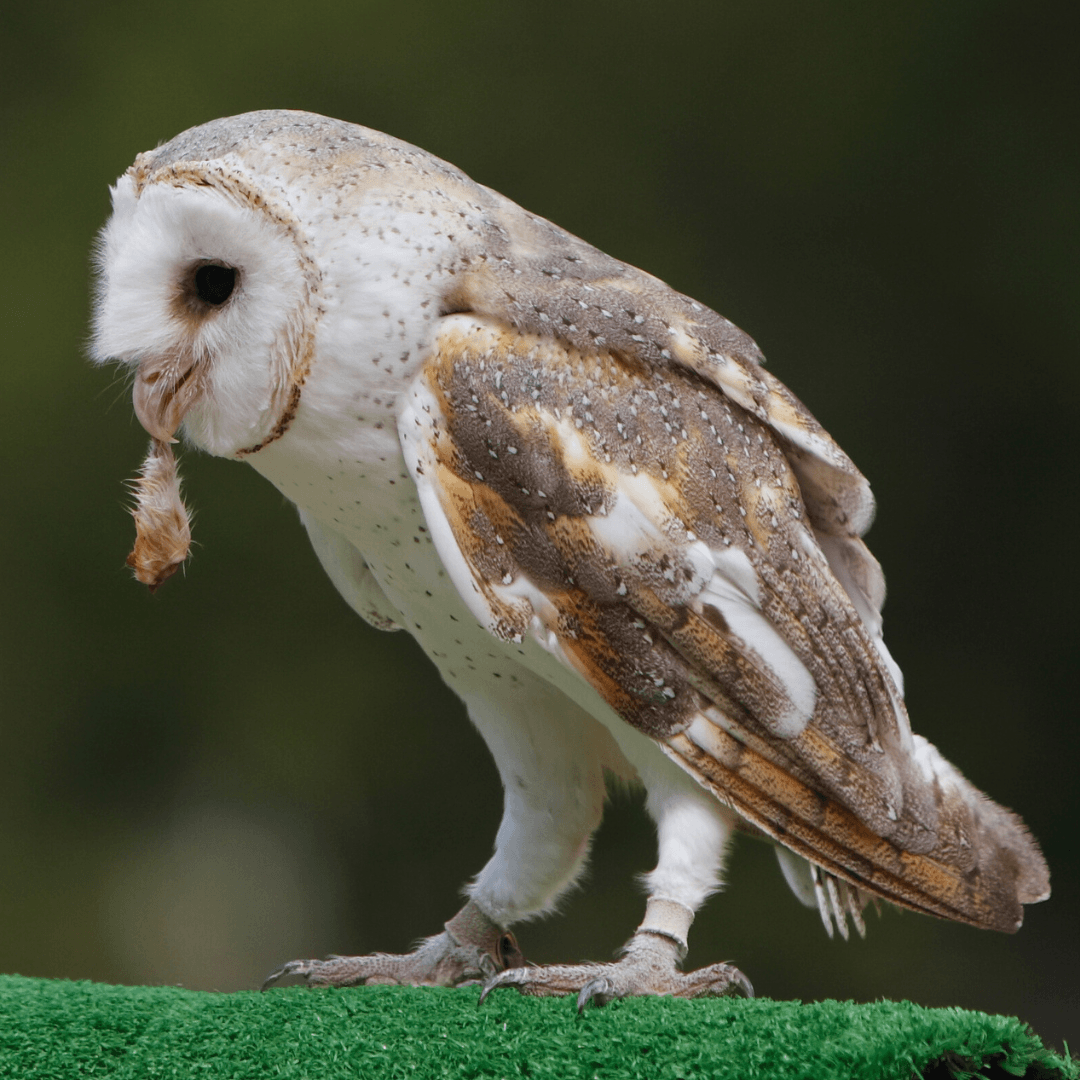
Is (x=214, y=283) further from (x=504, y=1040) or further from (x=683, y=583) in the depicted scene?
(x=504, y=1040)

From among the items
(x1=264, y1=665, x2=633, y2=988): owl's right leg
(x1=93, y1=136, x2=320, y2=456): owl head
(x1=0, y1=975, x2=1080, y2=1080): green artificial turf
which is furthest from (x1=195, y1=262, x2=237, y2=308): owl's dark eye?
(x1=0, y1=975, x2=1080, y2=1080): green artificial turf

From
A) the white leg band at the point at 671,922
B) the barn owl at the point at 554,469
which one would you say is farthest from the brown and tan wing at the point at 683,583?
the white leg band at the point at 671,922

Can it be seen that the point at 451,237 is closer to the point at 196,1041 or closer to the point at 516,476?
the point at 516,476

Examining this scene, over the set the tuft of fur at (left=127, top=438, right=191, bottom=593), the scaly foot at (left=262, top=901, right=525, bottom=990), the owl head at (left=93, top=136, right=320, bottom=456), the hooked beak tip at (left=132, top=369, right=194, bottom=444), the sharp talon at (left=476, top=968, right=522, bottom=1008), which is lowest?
the scaly foot at (left=262, top=901, right=525, bottom=990)

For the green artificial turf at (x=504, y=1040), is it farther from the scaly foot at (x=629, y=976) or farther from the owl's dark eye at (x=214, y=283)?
the owl's dark eye at (x=214, y=283)

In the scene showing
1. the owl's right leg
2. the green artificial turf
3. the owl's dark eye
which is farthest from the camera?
the owl's right leg

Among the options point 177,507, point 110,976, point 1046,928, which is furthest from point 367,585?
point 1046,928

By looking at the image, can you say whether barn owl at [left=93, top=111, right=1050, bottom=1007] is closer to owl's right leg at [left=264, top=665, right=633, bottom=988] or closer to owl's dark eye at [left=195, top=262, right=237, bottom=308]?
owl's dark eye at [left=195, top=262, right=237, bottom=308]
